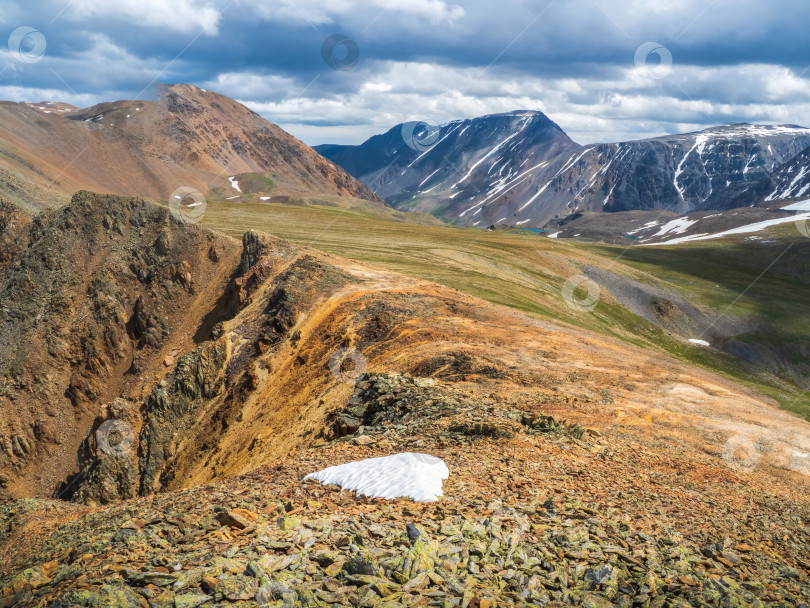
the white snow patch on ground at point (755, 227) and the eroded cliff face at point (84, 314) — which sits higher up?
the white snow patch on ground at point (755, 227)

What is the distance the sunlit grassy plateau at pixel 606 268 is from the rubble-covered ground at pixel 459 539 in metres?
34.9

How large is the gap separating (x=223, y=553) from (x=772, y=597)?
33.0ft

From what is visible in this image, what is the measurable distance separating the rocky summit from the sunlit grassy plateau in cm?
2159

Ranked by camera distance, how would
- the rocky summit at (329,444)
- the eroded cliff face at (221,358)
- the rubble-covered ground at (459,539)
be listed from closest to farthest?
the rubble-covered ground at (459,539) → the rocky summit at (329,444) → the eroded cliff face at (221,358)

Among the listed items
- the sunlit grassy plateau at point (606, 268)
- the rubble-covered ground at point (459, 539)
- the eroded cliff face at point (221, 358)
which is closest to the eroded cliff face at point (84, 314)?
the eroded cliff face at point (221, 358)

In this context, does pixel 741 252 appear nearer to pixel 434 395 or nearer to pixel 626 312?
pixel 626 312

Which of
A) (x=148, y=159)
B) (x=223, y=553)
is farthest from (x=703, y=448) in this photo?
(x=148, y=159)

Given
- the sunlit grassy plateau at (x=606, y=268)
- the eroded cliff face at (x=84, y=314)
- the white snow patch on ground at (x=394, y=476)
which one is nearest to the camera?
the white snow patch on ground at (x=394, y=476)

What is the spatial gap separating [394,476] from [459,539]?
12.3 ft

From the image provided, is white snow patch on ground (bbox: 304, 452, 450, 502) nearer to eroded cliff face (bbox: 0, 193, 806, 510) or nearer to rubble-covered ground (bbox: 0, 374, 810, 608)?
rubble-covered ground (bbox: 0, 374, 810, 608)

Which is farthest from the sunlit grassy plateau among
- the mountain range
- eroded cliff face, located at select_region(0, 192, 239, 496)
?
eroded cliff face, located at select_region(0, 192, 239, 496)

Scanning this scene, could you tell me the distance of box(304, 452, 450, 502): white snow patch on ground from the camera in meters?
13.2

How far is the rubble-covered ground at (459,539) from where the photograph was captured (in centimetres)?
902

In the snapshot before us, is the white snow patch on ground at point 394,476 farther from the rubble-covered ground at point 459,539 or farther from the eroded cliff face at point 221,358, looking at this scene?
the eroded cliff face at point 221,358
